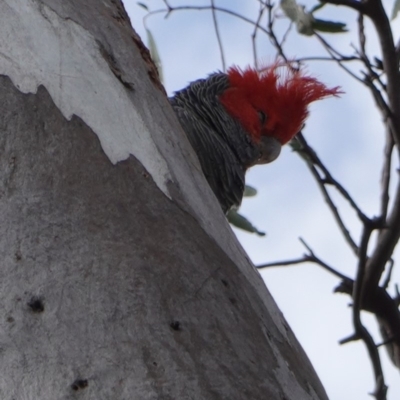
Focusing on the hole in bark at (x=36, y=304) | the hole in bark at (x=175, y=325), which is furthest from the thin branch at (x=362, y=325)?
the hole in bark at (x=36, y=304)

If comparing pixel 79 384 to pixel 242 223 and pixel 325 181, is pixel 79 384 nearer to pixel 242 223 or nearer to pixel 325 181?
pixel 325 181

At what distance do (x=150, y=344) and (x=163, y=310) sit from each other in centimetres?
7

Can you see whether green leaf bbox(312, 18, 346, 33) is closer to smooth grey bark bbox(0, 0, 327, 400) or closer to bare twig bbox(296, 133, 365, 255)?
bare twig bbox(296, 133, 365, 255)

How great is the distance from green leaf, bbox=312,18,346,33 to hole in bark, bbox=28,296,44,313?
224 cm

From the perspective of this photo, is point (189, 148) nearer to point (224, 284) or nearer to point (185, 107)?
point (224, 284)

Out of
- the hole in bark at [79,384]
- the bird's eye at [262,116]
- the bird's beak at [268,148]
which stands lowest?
the hole in bark at [79,384]

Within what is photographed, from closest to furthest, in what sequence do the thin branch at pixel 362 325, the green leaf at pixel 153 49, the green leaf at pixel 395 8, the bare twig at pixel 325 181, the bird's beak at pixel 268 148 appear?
1. the thin branch at pixel 362 325
2. the bare twig at pixel 325 181
3. the green leaf at pixel 153 49
4. the green leaf at pixel 395 8
5. the bird's beak at pixel 268 148

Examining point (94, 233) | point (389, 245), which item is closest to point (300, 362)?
point (94, 233)

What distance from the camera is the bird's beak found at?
337 centimetres

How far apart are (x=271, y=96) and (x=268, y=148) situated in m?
0.24

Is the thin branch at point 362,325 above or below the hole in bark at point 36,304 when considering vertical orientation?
above

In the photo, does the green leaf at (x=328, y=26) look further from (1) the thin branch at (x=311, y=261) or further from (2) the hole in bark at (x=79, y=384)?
(2) the hole in bark at (x=79, y=384)

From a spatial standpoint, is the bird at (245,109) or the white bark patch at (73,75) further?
the bird at (245,109)

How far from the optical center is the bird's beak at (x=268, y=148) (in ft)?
11.1
